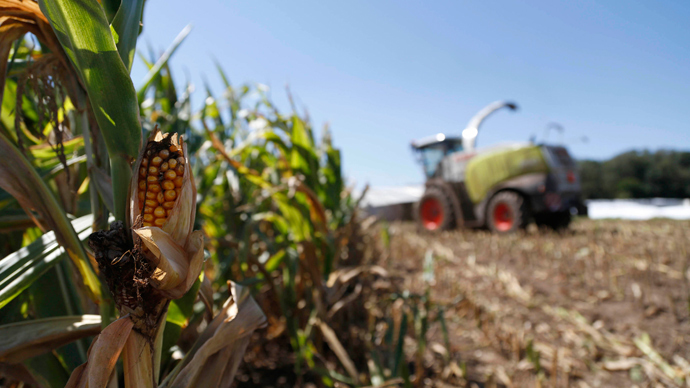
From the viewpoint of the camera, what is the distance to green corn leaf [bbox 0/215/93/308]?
0.61 m

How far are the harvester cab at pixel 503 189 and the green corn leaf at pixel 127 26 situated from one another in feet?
18.3

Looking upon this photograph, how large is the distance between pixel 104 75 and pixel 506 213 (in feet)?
19.5

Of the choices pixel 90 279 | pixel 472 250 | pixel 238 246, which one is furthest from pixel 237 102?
pixel 472 250

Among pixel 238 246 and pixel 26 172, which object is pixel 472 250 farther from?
pixel 26 172

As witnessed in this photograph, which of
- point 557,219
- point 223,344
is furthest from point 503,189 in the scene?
point 223,344

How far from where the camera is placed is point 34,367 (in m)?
0.69

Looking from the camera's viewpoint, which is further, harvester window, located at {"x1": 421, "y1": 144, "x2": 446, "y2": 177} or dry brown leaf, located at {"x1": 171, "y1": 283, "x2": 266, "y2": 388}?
harvester window, located at {"x1": 421, "y1": 144, "x2": 446, "y2": 177}

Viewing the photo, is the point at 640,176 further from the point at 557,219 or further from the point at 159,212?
the point at 159,212

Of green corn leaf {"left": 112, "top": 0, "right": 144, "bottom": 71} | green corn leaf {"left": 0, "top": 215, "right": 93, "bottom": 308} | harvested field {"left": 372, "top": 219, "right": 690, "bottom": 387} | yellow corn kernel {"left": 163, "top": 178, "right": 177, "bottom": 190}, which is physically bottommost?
harvested field {"left": 372, "top": 219, "right": 690, "bottom": 387}

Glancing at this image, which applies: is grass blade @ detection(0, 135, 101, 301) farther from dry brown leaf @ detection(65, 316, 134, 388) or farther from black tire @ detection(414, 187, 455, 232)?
black tire @ detection(414, 187, 455, 232)

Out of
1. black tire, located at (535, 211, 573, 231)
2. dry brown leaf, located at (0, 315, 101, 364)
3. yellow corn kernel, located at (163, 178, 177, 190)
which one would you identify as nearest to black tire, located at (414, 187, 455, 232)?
black tire, located at (535, 211, 573, 231)

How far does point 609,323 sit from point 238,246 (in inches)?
88.5

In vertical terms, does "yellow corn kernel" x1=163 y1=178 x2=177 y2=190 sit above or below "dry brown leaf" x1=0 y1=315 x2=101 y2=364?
above

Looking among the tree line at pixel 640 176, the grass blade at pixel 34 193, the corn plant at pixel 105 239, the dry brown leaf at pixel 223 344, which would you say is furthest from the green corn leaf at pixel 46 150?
the tree line at pixel 640 176
